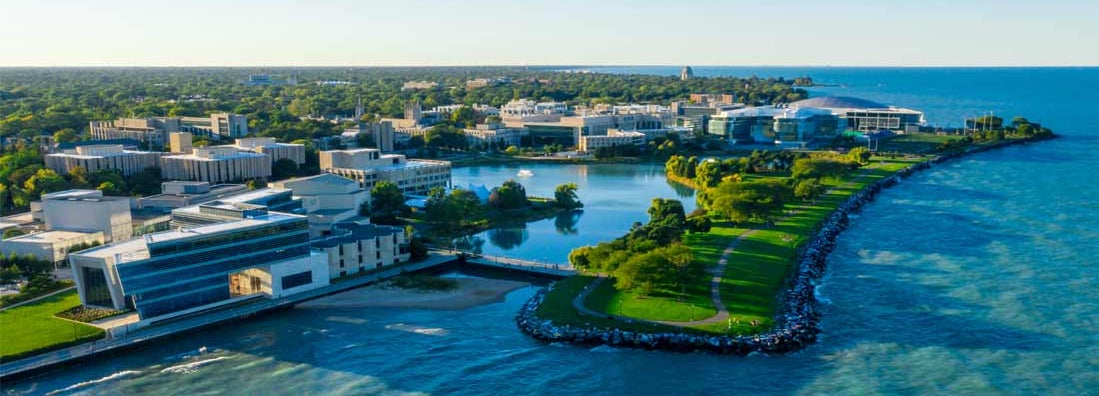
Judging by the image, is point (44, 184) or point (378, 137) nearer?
point (44, 184)

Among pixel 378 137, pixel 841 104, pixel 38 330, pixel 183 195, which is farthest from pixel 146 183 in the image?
pixel 841 104

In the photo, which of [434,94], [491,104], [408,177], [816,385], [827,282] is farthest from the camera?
[434,94]

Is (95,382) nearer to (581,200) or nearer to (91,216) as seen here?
(91,216)

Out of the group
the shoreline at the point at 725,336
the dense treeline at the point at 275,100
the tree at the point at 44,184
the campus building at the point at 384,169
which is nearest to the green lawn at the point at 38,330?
the shoreline at the point at 725,336

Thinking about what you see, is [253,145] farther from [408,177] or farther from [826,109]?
[826,109]

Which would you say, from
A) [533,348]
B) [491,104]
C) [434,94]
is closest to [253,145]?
[533,348]
